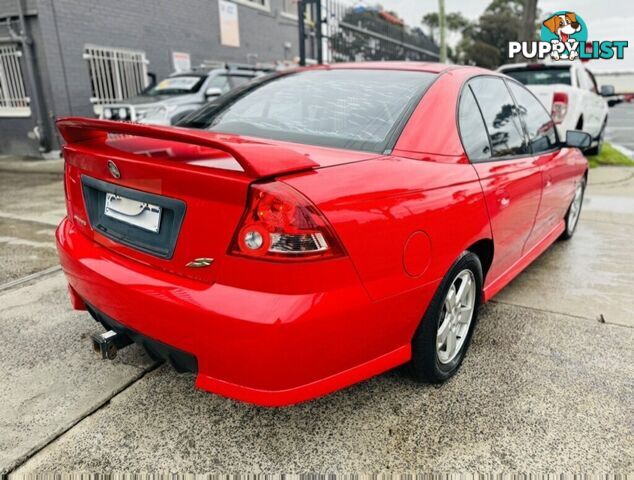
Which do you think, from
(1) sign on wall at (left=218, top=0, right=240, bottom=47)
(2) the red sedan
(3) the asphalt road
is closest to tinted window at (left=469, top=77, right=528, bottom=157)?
(2) the red sedan

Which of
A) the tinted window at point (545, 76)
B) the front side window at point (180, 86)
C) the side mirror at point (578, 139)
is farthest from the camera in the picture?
the front side window at point (180, 86)

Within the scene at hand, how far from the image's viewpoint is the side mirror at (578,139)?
12.3ft

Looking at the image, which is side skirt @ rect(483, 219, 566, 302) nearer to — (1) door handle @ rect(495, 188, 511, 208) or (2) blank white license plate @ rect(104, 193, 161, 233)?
(1) door handle @ rect(495, 188, 511, 208)

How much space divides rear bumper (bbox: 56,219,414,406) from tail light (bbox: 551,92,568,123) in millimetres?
6683

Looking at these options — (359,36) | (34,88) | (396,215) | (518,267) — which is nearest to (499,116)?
(518,267)

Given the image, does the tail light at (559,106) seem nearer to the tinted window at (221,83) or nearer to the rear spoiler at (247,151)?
the tinted window at (221,83)

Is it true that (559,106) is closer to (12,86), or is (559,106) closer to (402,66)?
(402,66)

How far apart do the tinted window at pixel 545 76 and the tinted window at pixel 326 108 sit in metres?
6.63

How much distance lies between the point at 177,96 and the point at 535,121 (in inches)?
271

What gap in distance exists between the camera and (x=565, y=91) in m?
7.54

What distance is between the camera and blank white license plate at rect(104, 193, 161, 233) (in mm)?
1841

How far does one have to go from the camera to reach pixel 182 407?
2174 millimetres

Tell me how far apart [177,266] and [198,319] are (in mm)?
216

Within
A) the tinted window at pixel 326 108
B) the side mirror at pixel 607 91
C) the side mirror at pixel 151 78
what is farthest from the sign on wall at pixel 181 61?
the tinted window at pixel 326 108
